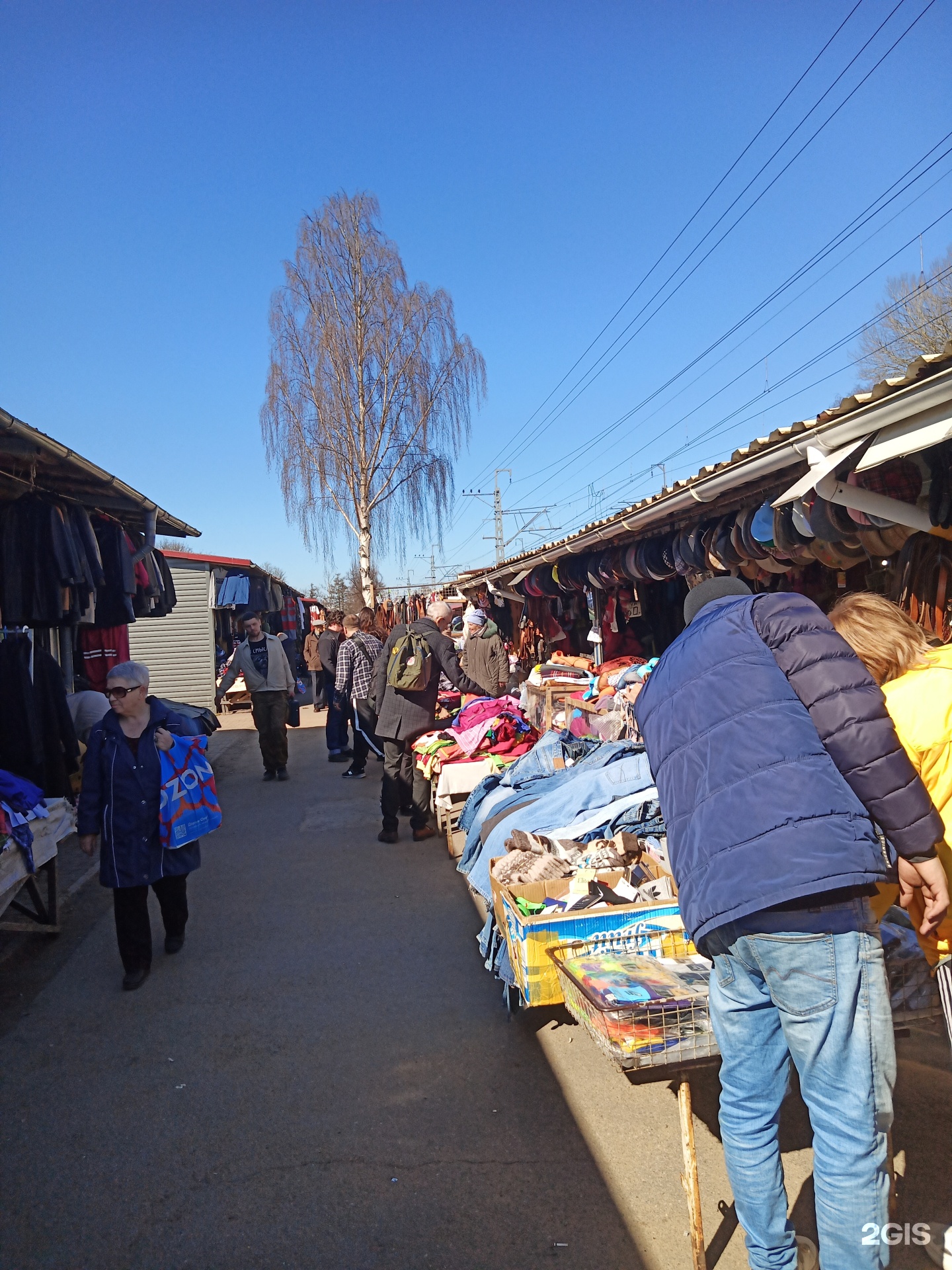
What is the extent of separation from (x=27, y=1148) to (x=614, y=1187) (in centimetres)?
207

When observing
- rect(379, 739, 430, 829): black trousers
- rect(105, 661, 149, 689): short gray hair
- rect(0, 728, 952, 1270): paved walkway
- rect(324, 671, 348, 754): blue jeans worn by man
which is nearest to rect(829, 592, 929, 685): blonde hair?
rect(0, 728, 952, 1270): paved walkway

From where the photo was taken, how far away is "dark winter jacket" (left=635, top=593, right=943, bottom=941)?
71.9 inches

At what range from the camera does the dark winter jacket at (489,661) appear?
29.8ft

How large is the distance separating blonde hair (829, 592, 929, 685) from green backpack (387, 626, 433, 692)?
4.80 metres

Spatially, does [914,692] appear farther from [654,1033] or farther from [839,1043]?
[654,1033]

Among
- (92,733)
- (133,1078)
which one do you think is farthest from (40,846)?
(133,1078)

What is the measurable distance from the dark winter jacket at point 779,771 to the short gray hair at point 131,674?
126 inches

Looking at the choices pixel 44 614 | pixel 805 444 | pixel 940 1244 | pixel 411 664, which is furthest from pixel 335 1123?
pixel 44 614

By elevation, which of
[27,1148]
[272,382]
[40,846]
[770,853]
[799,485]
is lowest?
[27,1148]

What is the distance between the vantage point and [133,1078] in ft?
11.1

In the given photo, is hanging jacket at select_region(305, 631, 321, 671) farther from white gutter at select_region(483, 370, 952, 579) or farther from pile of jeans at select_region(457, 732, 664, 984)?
white gutter at select_region(483, 370, 952, 579)

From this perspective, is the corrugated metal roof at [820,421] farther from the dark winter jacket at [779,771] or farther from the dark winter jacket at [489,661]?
the dark winter jacket at [489,661]

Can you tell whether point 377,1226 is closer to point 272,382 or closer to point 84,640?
point 84,640

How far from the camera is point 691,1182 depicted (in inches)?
89.6
